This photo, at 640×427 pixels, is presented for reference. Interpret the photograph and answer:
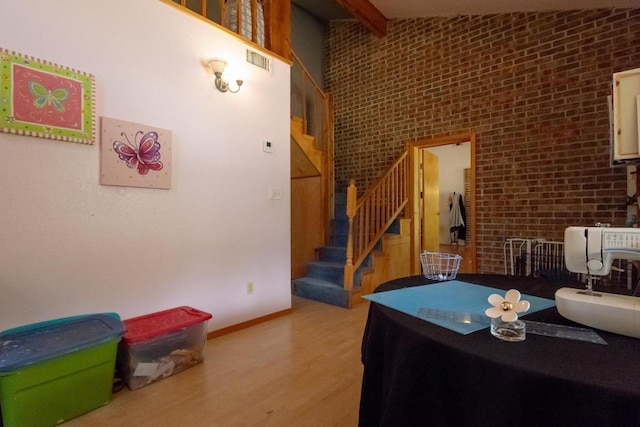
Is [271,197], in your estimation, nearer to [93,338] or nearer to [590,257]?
[93,338]

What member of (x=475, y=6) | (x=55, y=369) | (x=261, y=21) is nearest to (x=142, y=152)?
(x=55, y=369)

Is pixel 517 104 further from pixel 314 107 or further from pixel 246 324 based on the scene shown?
pixel 246 324

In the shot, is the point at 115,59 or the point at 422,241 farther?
the point at 422,241

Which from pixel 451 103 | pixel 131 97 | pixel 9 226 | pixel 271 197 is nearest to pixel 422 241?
pixel 451 103

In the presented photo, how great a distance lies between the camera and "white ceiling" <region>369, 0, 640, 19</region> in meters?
3.30

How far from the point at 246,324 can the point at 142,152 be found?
1729 mm

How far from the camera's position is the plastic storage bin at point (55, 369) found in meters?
1.53

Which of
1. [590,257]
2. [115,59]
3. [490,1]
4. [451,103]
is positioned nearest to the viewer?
[590,257]

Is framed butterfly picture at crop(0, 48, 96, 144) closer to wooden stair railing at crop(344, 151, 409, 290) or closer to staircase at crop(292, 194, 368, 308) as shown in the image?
wooden stair railing at crop(344, 151, 409, 290)

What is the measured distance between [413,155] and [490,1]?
1.93 meters

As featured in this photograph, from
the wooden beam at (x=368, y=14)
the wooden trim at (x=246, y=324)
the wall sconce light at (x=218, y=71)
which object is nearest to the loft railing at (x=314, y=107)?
the wooden beam at (x=368, y=14)

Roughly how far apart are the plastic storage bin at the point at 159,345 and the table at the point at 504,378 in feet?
5.22

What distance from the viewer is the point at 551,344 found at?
0.83m

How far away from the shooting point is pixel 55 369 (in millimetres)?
1627
